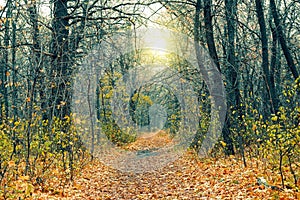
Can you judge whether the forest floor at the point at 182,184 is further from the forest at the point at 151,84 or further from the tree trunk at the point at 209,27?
the tree trunk at the point at 209,27

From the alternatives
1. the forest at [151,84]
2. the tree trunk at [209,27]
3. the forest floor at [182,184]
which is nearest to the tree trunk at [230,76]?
the forest at [151,84]

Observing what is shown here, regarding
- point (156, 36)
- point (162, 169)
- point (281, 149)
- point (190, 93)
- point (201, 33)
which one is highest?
point (156, 36)

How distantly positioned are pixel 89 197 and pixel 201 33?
646 centimetres

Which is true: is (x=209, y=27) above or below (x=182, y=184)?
above

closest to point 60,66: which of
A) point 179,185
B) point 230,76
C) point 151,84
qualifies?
point 151,84

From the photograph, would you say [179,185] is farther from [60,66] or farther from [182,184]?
[60,66]

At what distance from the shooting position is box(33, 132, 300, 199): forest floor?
6191 mm

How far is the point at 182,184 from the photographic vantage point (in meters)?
8.22

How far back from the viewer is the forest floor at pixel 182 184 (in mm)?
6191

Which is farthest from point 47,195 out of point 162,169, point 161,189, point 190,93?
point 190,93

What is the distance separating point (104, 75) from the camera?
60.0ft

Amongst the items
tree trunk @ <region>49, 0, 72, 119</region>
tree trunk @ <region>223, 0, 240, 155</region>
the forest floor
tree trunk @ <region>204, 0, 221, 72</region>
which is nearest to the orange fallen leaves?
the forest floor

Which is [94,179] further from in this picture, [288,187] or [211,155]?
[288,187]

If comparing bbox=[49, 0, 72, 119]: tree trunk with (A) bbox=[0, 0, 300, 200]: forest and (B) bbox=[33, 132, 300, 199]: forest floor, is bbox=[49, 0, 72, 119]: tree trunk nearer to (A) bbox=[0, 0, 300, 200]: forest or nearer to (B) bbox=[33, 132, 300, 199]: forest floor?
(A) bbox=[0, 0, 300, 200]: forest
